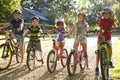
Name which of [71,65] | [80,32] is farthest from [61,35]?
[71,65]

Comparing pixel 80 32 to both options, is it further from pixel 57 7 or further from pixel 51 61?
pixel 57 7

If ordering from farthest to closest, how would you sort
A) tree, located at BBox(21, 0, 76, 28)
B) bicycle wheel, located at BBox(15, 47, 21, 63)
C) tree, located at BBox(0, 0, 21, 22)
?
tree, located at BBox(21, 0, 76, 28) → tree, located at BBox(0, 0, 21, 22) → bicycle wheel, located at BBox(15, 47, 21, 63)

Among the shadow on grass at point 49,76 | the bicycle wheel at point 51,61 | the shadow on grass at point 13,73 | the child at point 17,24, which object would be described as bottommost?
the shadow on grass at point 49,76

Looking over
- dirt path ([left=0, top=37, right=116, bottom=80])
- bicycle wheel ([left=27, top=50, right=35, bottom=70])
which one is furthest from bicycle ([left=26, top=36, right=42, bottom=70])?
dirt path ([left=0, top=37, right=116, bottom=80])

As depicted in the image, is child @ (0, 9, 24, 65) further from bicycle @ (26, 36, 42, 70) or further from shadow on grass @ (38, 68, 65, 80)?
shadow on grass @ (38, 68, 65, 80)

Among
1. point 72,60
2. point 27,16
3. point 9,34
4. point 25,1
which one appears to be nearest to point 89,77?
point 72,60

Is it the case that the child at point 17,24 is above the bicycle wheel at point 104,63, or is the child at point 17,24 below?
above

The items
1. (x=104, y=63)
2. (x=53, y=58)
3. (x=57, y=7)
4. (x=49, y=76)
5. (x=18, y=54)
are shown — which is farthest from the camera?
(x=57, y=7)

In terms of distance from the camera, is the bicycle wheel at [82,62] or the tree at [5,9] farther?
the tree at [5,9]

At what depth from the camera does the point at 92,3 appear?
8238 cm

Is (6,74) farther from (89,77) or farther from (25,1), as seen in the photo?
(25,1)

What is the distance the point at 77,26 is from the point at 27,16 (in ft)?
197

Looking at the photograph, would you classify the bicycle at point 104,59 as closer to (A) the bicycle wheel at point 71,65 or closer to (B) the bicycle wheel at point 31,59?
(A) the bicycle wheel at point 71,65

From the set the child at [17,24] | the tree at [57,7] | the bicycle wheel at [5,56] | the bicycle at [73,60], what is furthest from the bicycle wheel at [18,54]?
the tree at [57,7]
